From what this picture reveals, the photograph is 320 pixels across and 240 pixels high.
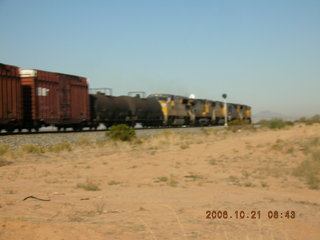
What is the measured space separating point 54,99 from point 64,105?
1.23 meters

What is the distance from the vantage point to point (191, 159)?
50.9ft

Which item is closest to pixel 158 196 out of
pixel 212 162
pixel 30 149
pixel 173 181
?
pixel 173 181

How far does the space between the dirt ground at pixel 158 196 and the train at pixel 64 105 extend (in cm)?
737

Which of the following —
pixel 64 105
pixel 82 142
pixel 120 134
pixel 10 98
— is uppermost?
pixel 10 98

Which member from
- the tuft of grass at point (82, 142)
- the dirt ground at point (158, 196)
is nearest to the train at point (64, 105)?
the tuft of grass at point (82, 142)

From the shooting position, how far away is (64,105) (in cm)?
2769

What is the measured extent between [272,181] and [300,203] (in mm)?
3229

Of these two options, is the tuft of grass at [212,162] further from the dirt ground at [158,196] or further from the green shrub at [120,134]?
the green shrub at [120,134]

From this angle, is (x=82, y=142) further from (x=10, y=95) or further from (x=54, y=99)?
(x=54, y=99)

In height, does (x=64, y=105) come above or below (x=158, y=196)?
above

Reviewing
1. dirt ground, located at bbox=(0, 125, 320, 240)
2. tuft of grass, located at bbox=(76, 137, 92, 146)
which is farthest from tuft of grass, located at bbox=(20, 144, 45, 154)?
tuft of grass, located at bbox=(76, 137, 92, 146)

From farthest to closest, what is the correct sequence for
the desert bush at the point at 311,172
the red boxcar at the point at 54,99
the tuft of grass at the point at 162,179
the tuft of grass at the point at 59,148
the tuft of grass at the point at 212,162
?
the red boxcar at the point at 54,99 < the tuft of grass at the point at 59,148 < the tuft of grass at the point at 212,162 < the tuft of grass at the point at 162,179 < the desert bush at the point at 311,172

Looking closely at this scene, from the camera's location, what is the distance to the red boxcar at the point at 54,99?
24.8 metres

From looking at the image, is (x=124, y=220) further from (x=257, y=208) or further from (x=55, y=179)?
(x=55, y=179)
